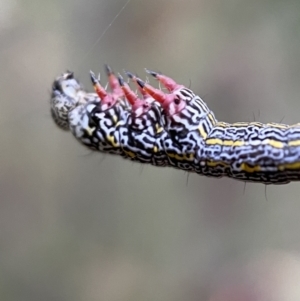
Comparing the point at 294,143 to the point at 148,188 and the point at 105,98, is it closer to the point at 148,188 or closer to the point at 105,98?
the point at 105,98

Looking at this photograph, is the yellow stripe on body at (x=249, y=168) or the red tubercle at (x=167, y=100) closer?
the yellow stripe on body at (x=249, y=168)

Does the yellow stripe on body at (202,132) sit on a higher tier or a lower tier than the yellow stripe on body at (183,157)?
higher

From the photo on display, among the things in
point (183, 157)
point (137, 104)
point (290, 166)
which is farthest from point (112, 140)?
point (290, 166)

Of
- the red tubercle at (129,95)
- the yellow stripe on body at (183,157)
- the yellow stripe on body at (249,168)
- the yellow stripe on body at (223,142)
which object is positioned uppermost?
→ the red tubercle at (129,95)

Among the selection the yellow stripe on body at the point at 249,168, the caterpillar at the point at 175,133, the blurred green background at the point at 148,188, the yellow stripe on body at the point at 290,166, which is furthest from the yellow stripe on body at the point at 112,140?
the blurred green background at the point at 148,188

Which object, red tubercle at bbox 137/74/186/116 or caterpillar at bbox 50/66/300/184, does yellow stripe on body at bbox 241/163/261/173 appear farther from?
red tubercle at bbox 137/74/186/116

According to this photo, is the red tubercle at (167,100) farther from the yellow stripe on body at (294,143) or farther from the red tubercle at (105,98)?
the yellow stripe on body at (294,143)

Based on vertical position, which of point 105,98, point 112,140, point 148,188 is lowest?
point 112,140
